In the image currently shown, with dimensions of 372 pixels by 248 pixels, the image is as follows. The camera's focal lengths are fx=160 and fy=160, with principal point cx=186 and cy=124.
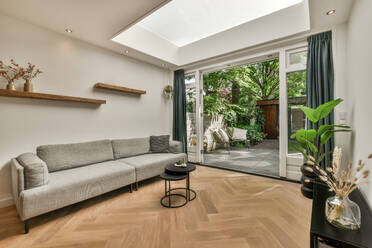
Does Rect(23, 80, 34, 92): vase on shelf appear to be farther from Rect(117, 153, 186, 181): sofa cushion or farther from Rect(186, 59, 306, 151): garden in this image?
Rect(186, 59, 306, 151): garden

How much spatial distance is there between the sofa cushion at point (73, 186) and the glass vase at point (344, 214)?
237cm

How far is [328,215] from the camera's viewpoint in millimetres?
1032

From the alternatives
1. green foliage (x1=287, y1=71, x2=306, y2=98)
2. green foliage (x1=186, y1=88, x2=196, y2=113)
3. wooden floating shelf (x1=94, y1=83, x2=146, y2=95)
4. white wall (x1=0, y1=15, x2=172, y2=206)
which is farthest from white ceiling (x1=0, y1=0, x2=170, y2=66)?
green foliage (x1=287, y1=71, x2=306, y2=98)

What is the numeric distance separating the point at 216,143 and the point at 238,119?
1726 mm

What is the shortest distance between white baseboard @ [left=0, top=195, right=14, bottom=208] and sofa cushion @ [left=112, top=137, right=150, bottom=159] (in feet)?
4.72

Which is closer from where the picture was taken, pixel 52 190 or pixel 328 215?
pixel 328 215

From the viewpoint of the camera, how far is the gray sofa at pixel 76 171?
1.70 m

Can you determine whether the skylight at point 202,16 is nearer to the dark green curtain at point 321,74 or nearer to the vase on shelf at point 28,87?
the dark green curtain at point 321,74

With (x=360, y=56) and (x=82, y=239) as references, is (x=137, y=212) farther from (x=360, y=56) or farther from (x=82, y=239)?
(x=360, y=56)

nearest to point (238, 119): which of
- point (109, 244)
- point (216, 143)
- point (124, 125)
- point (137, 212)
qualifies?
point (216, 143)

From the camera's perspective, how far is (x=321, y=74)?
2.54 m

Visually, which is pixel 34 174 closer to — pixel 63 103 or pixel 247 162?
pixel 63 103

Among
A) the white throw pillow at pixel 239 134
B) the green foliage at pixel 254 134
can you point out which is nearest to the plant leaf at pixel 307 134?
the white throw pillow at pixel 239 134

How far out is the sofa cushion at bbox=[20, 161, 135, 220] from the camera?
66.0 inches
